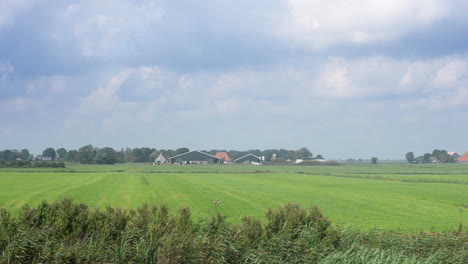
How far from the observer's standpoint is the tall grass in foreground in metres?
10.5

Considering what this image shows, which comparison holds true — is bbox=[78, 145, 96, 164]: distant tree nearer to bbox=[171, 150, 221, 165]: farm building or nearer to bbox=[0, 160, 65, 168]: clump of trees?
bbox=[171, 150, 221, 165]: farm building

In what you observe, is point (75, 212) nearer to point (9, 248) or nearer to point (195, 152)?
point (9, 248)

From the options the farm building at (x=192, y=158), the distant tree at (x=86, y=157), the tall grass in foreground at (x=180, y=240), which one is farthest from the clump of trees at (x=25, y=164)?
the tall grass in foreground at (x=180, y=240)

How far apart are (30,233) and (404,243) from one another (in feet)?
33.3

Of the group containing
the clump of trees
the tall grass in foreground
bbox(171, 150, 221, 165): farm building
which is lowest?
the tall grass in foreground

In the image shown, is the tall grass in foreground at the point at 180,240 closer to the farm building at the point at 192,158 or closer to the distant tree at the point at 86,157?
the farm building at the point at 192,158

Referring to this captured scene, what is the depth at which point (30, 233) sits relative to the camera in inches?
437

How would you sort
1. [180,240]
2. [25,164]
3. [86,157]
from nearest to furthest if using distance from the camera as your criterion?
[180,240]
[25,164]
[86,157]

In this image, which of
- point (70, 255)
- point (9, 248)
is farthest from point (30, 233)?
point (70, 255)

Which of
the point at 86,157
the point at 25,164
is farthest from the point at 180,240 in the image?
the point at 86,157

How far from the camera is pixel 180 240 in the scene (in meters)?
11.0

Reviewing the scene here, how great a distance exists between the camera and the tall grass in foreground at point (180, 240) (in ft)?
34.5

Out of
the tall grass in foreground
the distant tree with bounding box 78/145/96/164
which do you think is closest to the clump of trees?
the distant tree with bounding box 78/145/96/164

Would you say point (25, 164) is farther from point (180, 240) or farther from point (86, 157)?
point (180, 240)
